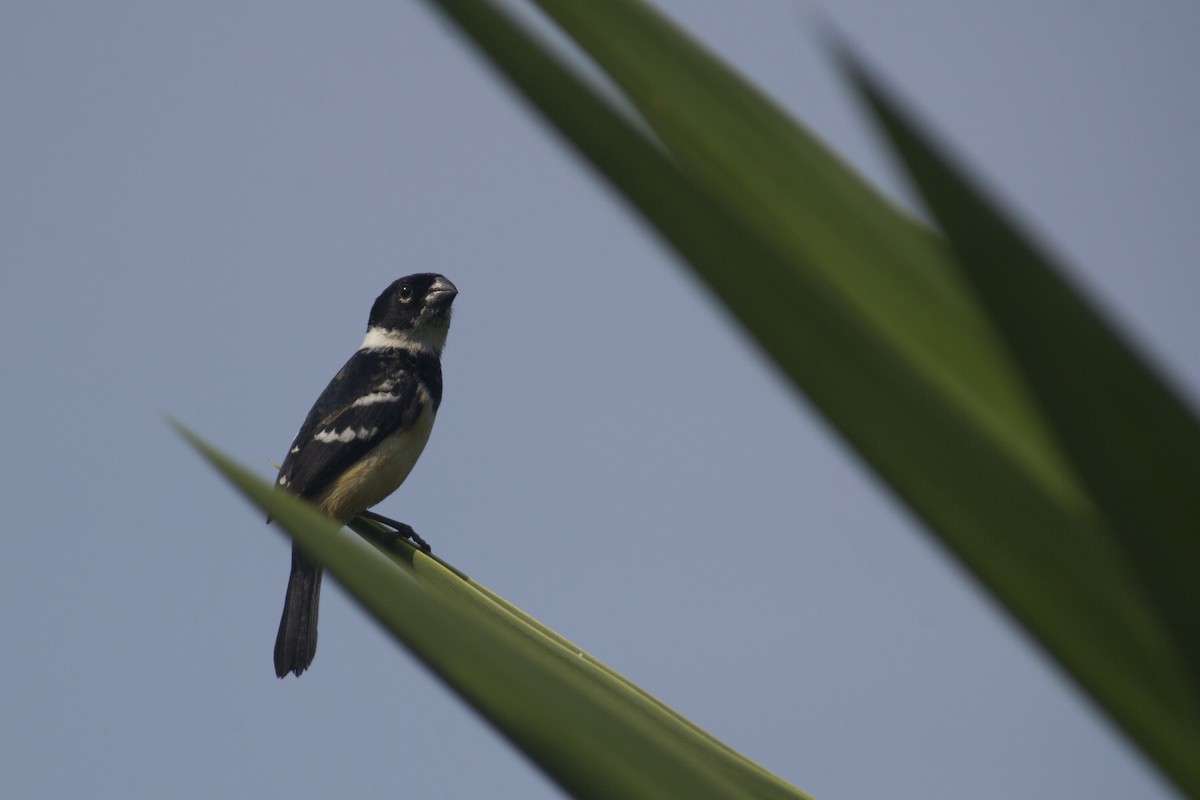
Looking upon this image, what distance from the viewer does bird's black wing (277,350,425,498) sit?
5.79 metres

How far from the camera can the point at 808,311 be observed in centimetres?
70

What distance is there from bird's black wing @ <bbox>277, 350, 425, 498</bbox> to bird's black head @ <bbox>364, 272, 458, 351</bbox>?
0.37 metres

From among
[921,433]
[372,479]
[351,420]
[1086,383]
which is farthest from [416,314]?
[1086,383]

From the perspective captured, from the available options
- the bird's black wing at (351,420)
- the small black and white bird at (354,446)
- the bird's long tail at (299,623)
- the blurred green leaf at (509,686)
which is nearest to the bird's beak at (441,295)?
the small black and white bird at (354,446)

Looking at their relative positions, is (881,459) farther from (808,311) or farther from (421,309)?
(421,309)

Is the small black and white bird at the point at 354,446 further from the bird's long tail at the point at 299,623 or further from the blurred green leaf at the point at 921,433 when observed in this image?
the blurred green leaf at the point at 921,433

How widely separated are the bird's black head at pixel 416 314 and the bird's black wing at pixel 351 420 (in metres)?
0.37

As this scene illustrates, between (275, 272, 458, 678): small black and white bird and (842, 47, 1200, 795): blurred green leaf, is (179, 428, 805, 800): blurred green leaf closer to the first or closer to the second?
(842, 47, 1200, 795): blurred green leaf

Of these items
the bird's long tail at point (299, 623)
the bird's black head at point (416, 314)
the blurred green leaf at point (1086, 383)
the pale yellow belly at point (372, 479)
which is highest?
the bird's black head at point (416, 314)

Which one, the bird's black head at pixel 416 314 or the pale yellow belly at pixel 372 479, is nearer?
the pale yellow belly at pixel 372 479

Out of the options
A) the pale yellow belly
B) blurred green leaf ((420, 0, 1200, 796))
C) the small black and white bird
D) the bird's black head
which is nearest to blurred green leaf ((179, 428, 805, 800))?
blurred green leaf ((420, 0, 1200, 796))

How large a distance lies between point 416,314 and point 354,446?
1.37 meters

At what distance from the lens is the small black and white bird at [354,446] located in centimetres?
541

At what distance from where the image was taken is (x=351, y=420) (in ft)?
19.5
